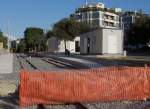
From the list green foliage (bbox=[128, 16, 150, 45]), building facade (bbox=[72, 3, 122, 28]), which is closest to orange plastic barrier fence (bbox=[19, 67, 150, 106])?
green foliage (bbox=[128, 16, 150, 45])

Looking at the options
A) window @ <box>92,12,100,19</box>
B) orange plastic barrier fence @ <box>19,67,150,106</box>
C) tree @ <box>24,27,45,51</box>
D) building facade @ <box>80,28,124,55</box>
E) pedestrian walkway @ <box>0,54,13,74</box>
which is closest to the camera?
orange plastic barrier fence @ <box>19,67,150,106</box>

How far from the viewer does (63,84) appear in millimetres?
11391

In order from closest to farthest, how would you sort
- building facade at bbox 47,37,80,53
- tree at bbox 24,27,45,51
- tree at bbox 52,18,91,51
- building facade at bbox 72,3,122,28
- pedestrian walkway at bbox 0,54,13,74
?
pedestrian walkway at bbox 0,54,13,74 < tree at bbox 52,18,91,51 < building facade at bbox 47,37,80,53 < tree at bbox 24,27,45,51 < building facade at bbox 72,3,122,28

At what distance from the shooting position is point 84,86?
11461mm

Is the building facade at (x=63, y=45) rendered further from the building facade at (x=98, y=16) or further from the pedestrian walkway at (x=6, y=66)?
the pedestrian walkway at (x=6, y=66)

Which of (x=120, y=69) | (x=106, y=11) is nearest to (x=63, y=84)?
(x=120, y=69)

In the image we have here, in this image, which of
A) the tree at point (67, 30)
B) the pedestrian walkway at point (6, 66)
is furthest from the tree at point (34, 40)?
the pedestrian walkway at point (6, 66)

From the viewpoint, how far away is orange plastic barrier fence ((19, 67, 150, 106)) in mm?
11133

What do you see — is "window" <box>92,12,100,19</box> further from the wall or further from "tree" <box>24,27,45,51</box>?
the wall

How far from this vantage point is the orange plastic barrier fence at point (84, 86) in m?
11.1

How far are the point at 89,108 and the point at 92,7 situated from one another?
607 ft

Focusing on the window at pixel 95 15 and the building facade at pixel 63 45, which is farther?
the window at pixel 95 15

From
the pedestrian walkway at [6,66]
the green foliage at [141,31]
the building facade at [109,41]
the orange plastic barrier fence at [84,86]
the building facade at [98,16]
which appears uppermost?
the building facade at [98,16]

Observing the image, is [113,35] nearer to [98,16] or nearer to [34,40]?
[34,40]
